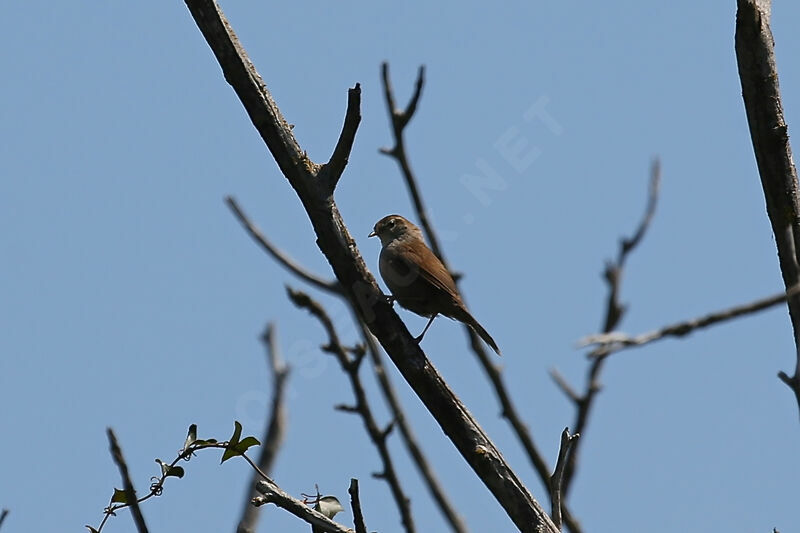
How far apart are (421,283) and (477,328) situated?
20.1 inches

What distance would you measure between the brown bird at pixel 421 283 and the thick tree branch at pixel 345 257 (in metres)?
2.37

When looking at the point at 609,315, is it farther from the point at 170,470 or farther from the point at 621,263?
the point at 170,470

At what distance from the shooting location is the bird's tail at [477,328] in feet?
23.3

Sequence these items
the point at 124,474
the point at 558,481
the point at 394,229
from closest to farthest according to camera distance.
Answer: the point at 124,474 < the point at 558,481 < the point at 394,229

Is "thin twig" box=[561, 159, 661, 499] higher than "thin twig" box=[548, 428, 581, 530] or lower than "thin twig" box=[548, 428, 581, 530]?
higher

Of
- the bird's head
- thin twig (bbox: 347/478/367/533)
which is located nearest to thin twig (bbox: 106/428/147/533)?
thin twig (bbox: 347/478/367/533)

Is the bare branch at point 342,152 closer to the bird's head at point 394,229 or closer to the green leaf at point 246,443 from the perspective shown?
the green leaf at point 246,443

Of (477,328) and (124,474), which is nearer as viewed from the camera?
(124,474)

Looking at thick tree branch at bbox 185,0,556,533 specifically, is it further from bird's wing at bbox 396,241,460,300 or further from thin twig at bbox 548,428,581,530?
bird's wing at bbox 396,241,460,300

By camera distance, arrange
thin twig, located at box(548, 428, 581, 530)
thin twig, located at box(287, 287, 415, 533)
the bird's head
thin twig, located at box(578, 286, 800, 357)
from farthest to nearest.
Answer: the bird's head < thin twig, located at box(287, 287, 415, 533) < thin twig, located at box(548, 428, 581, 530) < thin twig, located at box(578, 286, 800, 357)

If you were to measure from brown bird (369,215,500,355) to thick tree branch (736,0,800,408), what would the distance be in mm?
3469

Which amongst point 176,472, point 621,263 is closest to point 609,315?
point 621,263

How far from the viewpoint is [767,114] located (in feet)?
12.3

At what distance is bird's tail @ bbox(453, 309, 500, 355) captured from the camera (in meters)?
7.09
